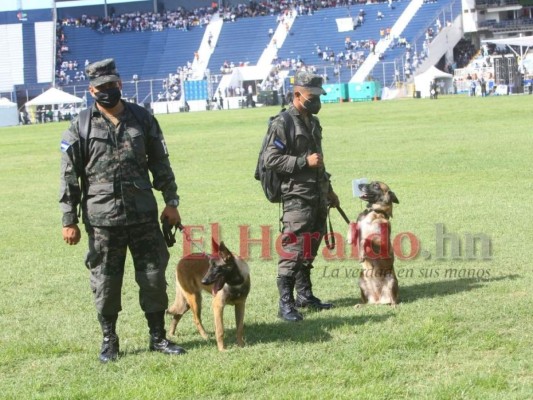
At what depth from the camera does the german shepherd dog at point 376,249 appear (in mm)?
7801

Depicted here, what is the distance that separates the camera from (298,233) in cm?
757

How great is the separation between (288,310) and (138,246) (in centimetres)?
163

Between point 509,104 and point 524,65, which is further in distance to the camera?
point 524,65

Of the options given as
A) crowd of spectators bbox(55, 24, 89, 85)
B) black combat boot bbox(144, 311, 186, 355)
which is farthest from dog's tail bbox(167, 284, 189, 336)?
crowd of spectators bbox(55, 24, 89, 85)

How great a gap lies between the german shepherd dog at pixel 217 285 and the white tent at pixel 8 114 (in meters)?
59.5

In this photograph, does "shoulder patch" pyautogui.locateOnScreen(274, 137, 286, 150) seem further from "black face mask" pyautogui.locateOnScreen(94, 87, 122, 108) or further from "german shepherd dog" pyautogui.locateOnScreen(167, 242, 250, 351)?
"black face mask" pyautogui.locateOnScreen(94, 87, 122, 108)

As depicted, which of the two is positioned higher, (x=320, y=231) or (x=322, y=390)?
(x=320, y=231)

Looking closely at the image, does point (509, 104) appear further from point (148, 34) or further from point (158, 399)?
point (148, 34)

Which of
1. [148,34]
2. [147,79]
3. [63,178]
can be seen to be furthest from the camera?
[148,34]

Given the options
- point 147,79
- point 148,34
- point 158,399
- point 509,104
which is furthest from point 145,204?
point 148,34

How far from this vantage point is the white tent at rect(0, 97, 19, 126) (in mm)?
64125

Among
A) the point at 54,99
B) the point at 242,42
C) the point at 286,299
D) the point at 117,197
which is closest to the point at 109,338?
the point at 117,197

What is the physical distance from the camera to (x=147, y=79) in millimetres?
74562

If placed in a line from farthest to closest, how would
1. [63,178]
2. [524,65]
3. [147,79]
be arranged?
[147,79]
[524,65]
[63,178]
